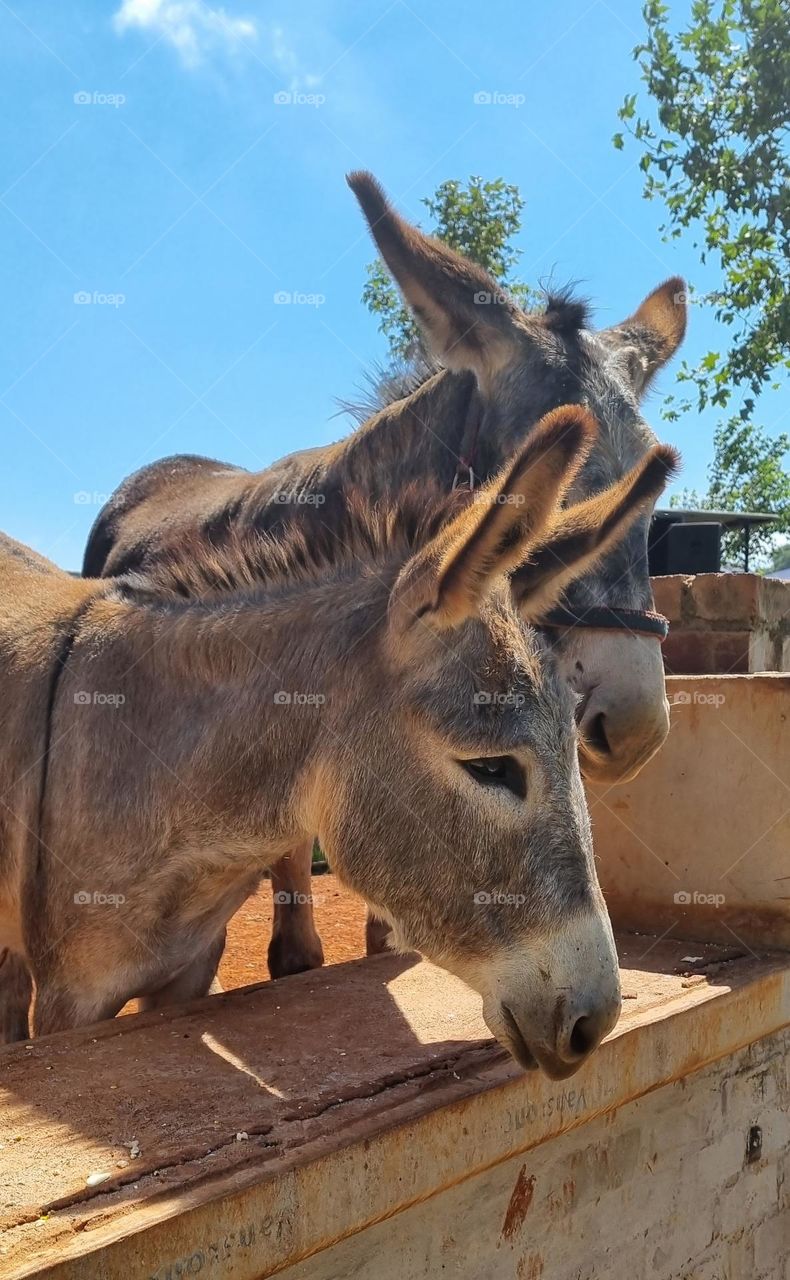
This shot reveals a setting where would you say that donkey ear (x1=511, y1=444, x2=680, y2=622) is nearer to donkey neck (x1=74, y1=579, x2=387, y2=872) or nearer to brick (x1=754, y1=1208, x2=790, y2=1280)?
donkey neck (x1=74, y1=579, x2=387, y2=872)

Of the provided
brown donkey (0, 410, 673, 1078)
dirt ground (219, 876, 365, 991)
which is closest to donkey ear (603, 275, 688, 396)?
brown donkey (0, 410, 673, 1078)

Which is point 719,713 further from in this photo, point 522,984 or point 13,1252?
point 13,1252

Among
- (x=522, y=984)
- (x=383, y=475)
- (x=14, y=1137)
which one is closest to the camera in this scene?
(x=14, y=1137)

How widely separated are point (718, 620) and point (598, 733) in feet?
7.83

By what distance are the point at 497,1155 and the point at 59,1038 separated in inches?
43.9

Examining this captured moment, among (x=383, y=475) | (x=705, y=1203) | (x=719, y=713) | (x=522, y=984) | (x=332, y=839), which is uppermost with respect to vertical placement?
(x=383, y=475)

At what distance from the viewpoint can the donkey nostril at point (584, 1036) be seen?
2.10 m

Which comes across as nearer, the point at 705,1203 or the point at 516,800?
the point at 516,800

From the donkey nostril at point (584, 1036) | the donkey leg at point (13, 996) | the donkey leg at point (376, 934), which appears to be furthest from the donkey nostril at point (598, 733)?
the donkey leg at point (13, 996)

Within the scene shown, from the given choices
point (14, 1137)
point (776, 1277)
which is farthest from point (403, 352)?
point (776, 1277)

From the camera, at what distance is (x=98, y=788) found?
110 inches

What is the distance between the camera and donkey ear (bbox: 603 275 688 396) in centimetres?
400

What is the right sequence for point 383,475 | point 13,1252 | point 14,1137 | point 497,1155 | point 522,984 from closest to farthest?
point 13,1252 → point 14,1137 → point 522,984 → point 497,1155 → point 383,475

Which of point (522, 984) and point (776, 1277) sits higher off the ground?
point (522, 984)
